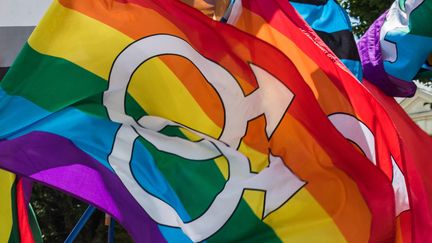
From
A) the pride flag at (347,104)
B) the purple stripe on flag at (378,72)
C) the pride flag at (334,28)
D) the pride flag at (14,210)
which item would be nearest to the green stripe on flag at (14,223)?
the pride flag at (14,210)

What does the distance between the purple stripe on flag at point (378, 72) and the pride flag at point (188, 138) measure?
0.71 metres

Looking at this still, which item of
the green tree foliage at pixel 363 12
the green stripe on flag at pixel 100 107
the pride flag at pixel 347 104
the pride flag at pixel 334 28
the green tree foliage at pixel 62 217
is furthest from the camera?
the green tree foliage at pixel 62 217

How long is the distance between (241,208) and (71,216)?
8194 millimetres

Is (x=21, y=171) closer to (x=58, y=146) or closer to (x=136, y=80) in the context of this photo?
(x=58, y=146)

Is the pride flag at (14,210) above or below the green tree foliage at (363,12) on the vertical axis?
above

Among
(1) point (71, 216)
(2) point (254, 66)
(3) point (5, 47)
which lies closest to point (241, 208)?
(2) point (254, 66)

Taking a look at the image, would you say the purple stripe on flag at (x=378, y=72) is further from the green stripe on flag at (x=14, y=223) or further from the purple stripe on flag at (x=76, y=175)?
the green stripe on flag at (x=14, y=223)

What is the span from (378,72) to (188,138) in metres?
1.10

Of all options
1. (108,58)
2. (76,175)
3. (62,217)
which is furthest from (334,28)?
(62,217)

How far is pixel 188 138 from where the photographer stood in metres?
3.27

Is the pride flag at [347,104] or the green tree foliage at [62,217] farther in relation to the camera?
the green tree foliage at [62,217]

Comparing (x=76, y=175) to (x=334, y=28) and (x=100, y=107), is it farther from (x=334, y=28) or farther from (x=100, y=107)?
(x=334, y=28)

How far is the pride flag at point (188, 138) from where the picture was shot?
10.4 feet

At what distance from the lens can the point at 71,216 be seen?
11.1m
